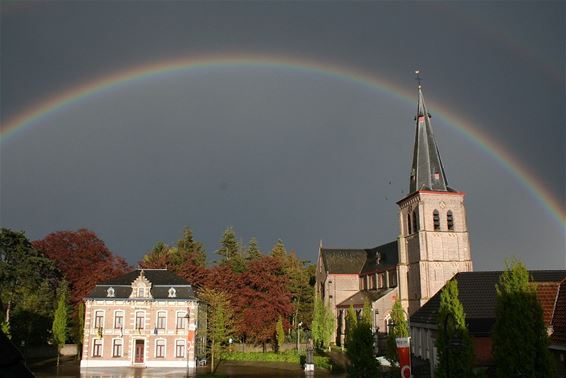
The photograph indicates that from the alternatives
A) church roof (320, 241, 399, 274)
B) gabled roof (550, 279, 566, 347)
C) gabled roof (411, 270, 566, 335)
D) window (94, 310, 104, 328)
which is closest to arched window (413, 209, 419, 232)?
church roof (320, 241, 399, 274)

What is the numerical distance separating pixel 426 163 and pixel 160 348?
3732 centimetres

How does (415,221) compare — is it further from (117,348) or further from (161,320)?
(117,348)

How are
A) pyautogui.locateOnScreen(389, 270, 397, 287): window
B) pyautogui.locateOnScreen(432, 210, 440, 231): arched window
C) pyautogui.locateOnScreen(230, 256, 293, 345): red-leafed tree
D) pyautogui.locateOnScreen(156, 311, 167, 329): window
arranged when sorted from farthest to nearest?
pyautogui.locateOnScreen(389, 270, 397, 287): window → pyautogui.locateOnScreen(432, 210, 440, 231): arched window → pyautogui.locateOnScreen(230, 256, 293, 345): red-leafed tree → pyautogui.locateOnScreen(156, 311, 167, 329): window

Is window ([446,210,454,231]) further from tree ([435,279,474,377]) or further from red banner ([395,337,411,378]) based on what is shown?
red banner ([395,337,411,378])

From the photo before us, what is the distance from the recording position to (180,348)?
161ft

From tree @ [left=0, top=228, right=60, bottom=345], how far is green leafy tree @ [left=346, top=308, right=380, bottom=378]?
3990cm

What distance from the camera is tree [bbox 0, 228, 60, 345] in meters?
54.3

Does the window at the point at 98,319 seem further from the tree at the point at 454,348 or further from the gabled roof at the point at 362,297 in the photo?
the tree at the point at 454,348

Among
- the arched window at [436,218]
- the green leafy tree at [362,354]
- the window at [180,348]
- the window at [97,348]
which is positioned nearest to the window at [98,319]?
the window at [97,348]

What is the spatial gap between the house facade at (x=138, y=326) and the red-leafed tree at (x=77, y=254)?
66.5 feet

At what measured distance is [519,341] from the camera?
19844 mm

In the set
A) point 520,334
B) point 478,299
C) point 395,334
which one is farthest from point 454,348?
point 478,299

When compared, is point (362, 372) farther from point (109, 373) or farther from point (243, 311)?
point (243, 311)

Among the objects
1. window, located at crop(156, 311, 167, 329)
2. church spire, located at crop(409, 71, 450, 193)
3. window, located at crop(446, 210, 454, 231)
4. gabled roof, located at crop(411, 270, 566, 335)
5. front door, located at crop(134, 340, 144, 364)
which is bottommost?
front door, located at crop(134, 340, 144, 364)
